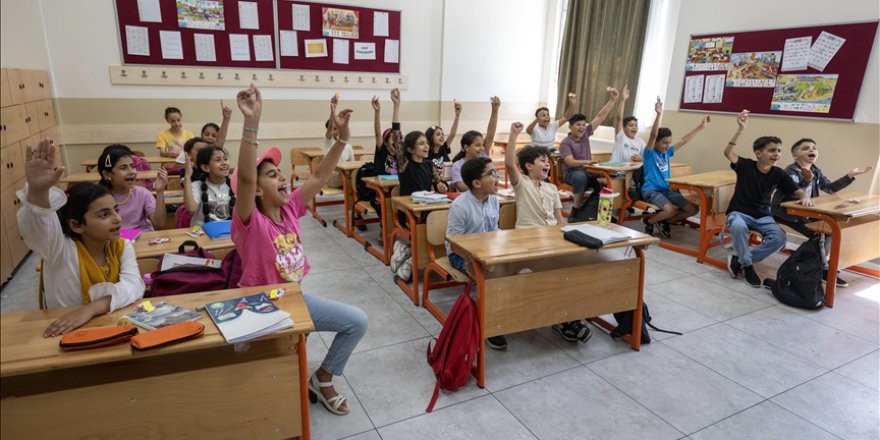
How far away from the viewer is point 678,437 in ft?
6.40

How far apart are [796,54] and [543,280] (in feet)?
12.1

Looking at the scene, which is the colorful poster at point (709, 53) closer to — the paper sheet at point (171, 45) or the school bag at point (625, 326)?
the school bag at point (625, 326)

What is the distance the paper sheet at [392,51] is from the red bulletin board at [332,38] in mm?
38

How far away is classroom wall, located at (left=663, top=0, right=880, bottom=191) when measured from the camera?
3.89 metres

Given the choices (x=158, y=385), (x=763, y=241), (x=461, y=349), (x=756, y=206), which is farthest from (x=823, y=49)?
(x=158, y=385)

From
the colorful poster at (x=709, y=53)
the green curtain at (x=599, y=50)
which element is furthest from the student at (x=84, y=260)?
the green curtain at (x=599, y=50)

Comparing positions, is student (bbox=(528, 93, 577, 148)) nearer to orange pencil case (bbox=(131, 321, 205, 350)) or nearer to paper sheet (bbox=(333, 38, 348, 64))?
paper sheet (bbox=(333, 38, 348, 64))

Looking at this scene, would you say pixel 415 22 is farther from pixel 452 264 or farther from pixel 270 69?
pixel 452 264

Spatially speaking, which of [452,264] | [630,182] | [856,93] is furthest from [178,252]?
[856,93]

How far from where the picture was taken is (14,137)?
3449 millimetres

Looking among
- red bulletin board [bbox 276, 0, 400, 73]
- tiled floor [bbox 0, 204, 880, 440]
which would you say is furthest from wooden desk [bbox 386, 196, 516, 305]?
red bulletin board [bbox 276, 0, 400, 73]

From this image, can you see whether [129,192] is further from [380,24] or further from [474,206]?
[380,24]

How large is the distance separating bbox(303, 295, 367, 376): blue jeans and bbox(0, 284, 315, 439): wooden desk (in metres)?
0.22

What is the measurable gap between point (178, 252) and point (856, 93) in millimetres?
5023
